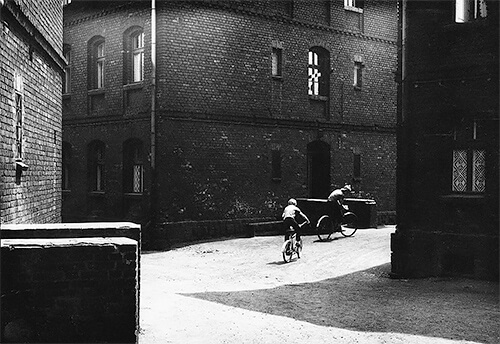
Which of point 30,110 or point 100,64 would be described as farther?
point 100,64

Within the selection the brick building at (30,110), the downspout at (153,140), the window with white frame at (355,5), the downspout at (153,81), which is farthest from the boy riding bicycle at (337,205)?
the brick building at (30,110)

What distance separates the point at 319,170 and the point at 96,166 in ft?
26.5

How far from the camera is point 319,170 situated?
2150cm

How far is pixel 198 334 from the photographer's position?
734cm

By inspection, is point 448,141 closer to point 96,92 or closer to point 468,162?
point 468,162

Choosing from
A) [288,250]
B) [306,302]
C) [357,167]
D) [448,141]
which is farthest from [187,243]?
[448,141]

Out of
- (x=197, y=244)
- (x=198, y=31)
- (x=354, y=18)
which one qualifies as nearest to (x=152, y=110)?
(x=198, y=31)

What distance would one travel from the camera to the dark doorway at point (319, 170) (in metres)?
21.3

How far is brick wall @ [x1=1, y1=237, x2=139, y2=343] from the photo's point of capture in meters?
5.82

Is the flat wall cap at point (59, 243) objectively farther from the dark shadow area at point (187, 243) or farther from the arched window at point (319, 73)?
the arched window at point (319, 73)

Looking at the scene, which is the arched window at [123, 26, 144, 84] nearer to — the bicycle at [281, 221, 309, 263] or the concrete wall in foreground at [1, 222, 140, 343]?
the bicycle at [281, 221, 309, 263]

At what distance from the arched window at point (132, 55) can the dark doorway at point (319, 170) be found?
679 cm

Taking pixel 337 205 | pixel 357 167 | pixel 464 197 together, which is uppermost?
pixel 357 167

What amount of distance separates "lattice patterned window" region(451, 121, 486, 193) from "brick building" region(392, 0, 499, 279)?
0.02 metres
